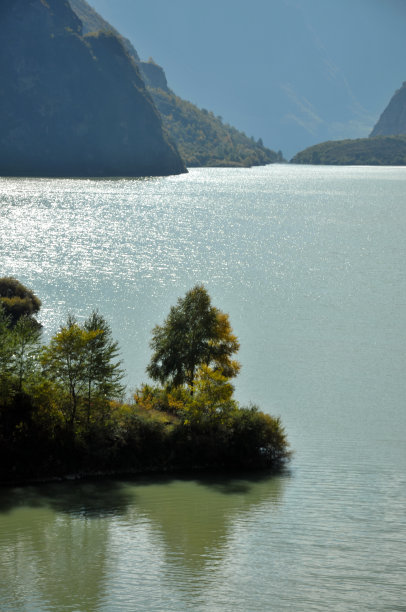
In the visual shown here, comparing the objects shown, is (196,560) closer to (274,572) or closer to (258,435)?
(274,572)

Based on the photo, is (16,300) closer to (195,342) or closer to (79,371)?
(195,342)

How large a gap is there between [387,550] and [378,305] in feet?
240

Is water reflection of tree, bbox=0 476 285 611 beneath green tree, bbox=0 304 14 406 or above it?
beneath

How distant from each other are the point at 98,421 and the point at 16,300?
156 feet

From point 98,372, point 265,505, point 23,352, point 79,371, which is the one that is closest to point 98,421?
point 98,372

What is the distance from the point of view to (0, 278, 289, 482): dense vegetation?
5522 centimetres

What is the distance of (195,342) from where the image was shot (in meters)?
64.9

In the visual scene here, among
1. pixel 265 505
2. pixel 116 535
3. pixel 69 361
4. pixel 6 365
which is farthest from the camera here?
pixel 69 361

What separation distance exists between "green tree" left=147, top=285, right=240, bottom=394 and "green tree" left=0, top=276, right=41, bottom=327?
3702cm

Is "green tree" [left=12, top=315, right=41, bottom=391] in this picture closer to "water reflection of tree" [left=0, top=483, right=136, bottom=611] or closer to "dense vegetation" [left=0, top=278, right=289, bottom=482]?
"dense vegetation" [left=0, top=278, right=289, bottom=482]

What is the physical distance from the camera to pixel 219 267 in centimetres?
15075

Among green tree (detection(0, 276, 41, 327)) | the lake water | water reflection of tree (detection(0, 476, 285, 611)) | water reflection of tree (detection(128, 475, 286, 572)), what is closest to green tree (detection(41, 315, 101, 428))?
water reflection of tree (detection(0, 476, 285, 611))

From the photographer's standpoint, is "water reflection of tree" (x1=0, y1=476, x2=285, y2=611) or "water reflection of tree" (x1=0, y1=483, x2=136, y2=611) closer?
"water reflection of tree" (x1=0, y1=483, x2=136, y2=611)

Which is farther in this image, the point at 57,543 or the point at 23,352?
the point at 23,352
